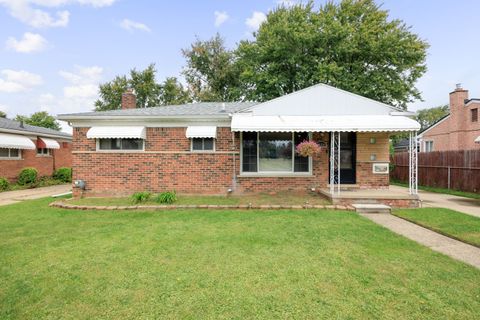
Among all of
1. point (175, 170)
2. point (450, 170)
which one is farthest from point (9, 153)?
point (450, 170)

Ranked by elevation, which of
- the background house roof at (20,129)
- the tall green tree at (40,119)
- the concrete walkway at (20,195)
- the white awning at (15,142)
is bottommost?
the concrete walkway at (20,195)

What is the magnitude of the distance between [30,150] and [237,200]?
16639mm

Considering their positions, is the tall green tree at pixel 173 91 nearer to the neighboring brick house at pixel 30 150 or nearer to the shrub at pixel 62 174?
the neighboring brick house at pixel 30 150

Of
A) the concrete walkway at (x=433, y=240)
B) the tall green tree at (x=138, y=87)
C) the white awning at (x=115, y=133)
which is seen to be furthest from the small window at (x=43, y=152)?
the concrete walkway at (x=433, y=240)

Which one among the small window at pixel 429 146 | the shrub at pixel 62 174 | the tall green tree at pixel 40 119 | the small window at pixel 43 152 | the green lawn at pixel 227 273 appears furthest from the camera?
the tall green tree at pixel 40 119

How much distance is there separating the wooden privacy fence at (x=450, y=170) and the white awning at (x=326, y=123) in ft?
22.2

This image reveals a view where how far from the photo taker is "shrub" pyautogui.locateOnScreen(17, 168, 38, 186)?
16547 millimetres

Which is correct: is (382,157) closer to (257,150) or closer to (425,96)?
(257,150)

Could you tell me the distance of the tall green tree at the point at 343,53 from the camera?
23.9m

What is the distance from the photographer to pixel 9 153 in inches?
656

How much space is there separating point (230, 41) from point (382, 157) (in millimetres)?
28678

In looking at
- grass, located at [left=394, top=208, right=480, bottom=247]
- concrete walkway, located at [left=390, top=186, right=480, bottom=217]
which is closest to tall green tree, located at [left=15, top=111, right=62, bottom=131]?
grass, located at [left=394, top=208, right=480, bottom=247]

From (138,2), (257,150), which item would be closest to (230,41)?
(138,2)

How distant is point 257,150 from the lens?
11.5 m
